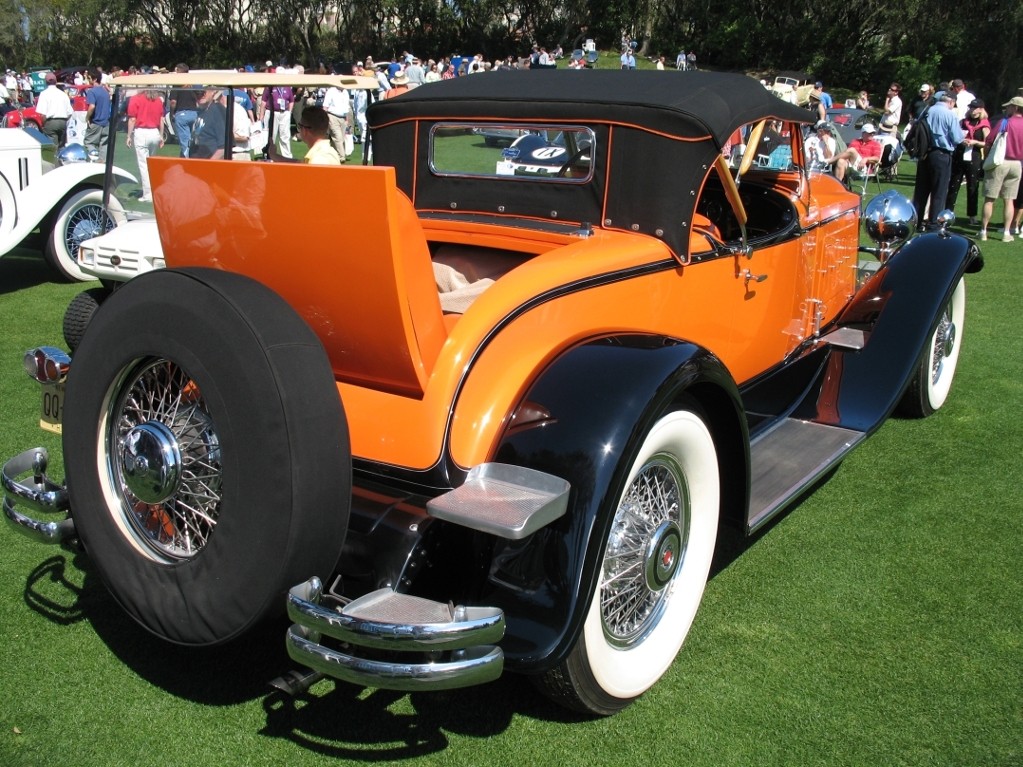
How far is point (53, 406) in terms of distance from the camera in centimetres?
333

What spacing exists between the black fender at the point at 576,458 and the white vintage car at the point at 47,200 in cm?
690

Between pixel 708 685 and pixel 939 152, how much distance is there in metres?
10.2

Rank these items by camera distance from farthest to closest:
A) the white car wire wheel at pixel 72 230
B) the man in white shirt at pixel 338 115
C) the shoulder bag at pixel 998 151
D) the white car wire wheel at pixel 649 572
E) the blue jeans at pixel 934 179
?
the man in white shirt at pixel 338 115
the blue jeans at pixel 934 179
the shoulder bag at pixel 998 151
the white car wire wheel at pixel 72 230
the white car wire wheel at pixel 649 572

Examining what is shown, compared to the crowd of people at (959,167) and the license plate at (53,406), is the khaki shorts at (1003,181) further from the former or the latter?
the license plate at (53,406)

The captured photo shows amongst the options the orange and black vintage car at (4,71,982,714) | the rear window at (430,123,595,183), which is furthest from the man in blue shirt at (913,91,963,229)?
the orange and black vintage car at (4,71,982,714)

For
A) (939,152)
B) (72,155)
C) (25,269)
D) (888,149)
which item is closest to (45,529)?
(25,269)

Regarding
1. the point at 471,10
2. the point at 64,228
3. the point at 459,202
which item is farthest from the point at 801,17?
the point at 459,202

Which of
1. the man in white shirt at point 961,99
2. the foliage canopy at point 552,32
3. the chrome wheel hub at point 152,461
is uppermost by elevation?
the foliage canopy at point 552,32

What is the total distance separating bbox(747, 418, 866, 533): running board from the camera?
336 cm

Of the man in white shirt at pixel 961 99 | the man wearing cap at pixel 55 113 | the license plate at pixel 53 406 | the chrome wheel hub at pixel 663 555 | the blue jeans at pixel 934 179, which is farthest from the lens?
the man wearing cap at pixel 55 113

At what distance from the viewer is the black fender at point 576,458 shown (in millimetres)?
2301

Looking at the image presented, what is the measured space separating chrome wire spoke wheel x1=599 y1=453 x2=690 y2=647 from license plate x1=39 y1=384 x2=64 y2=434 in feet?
6.73

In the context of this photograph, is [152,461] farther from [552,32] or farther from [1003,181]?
[552,32]

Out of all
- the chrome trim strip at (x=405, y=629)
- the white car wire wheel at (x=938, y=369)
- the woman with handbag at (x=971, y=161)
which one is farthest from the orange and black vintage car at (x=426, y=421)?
the woman with handbag at (x=971, y=161)
